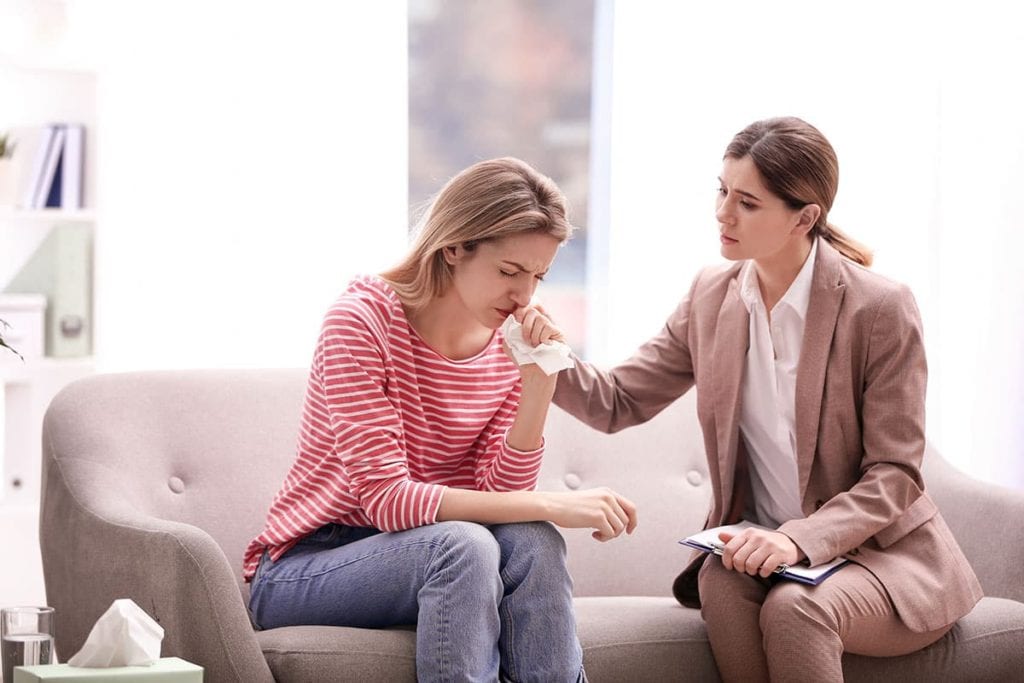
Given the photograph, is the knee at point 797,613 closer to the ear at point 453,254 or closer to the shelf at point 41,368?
the ear at point 453,254

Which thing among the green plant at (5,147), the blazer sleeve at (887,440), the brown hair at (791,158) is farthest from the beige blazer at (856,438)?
the green plant at (5,147)

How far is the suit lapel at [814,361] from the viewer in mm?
2090

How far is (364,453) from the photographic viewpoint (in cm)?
183

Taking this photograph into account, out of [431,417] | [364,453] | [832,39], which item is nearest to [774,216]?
[431,417]

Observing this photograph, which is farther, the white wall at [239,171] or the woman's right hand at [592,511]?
the white wall at [239,171]

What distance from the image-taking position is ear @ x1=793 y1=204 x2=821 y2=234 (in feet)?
6.91

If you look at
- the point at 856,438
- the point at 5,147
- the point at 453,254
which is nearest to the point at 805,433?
the point at 856,438

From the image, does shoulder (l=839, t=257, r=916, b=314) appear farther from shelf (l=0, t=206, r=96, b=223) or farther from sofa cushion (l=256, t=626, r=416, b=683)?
shelf (l=0, t=206, r=96, b=223)

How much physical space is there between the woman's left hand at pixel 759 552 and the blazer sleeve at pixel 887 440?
30 mm

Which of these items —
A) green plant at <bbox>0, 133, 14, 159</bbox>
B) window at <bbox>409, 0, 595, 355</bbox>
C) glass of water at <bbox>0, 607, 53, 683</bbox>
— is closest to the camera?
glass of water at <bbox>0, 607, 53, 683</bbox>

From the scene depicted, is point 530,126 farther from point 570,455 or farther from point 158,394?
point 158,394

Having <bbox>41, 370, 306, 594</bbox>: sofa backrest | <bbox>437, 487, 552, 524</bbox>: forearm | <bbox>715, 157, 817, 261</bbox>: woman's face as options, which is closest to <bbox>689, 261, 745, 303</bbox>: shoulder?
<bbox>715, 157, 817, 261</bbox>: woman's face

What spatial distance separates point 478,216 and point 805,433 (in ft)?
2.12

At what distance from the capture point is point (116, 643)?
4.94 ft
